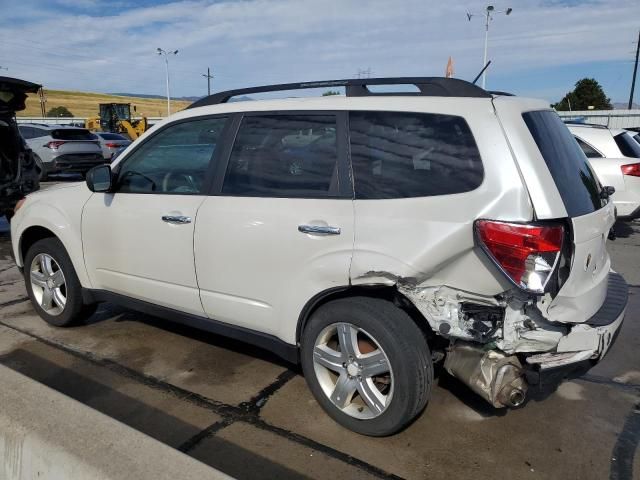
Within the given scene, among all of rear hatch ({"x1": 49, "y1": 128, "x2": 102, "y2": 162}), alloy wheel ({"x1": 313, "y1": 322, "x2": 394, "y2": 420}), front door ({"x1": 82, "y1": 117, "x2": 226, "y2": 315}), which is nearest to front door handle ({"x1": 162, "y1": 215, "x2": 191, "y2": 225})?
front door ({"x1": 82, "y1": 117, "x2": 226, "y2": 315})

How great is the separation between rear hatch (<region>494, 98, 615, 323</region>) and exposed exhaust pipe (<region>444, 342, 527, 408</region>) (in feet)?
1.00

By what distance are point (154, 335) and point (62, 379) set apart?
89 cm

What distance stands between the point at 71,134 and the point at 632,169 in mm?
14185

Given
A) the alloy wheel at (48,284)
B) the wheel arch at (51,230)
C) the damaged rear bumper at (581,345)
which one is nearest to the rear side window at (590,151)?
the damaged rear bumper at (581,345)

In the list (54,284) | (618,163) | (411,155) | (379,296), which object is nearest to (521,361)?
(379,296)

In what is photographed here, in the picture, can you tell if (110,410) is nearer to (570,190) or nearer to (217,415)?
(217,415)

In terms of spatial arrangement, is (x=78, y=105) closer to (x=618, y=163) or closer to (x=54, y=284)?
(x=618, y=163)

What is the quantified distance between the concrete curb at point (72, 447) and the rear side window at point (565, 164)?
2072 mm

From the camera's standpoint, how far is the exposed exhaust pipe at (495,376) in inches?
102

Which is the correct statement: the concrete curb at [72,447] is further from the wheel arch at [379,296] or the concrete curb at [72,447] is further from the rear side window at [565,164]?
the rear side window at [565,164]

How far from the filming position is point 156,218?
3600 mm

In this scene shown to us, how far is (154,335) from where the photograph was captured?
445 cm

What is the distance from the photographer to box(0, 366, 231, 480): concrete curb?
2240 mm

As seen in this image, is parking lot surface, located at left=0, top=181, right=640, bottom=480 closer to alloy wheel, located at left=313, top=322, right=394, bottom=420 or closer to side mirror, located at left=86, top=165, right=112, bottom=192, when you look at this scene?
alloy wheel, located at left=313, top=322, right=394, bottom=420
